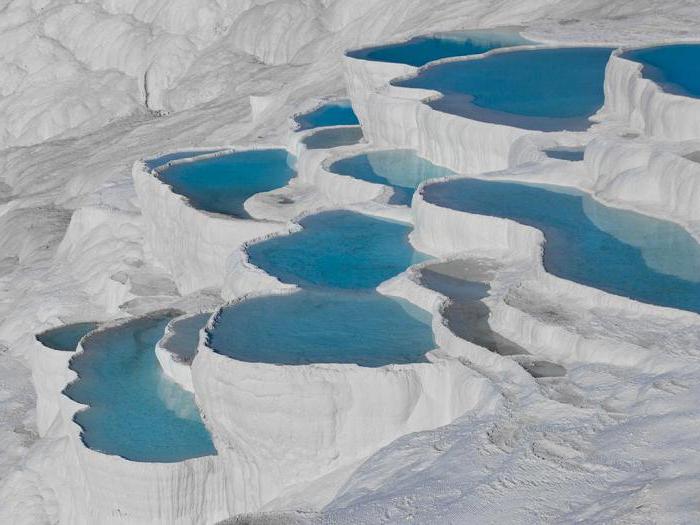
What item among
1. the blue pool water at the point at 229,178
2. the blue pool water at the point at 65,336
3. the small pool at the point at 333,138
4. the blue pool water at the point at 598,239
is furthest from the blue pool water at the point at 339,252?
the small pool at the point at 333,138

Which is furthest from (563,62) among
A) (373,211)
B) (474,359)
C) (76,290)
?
(474,359)

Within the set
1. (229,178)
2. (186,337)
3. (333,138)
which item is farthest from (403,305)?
(333,138)

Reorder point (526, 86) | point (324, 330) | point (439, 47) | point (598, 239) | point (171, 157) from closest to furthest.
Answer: point (324, 330), point (598, 239), point (526, 86), point (171, 157), point (439, 47)

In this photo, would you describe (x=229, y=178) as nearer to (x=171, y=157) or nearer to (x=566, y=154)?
(x=171, y=157)

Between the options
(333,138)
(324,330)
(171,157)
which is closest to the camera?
(324,330)

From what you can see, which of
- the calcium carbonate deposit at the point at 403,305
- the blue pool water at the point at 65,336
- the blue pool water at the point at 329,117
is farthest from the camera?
the blue pool water at the point at 329,117

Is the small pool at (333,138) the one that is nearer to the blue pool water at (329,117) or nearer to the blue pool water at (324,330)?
the blue pool water at (329,117)
